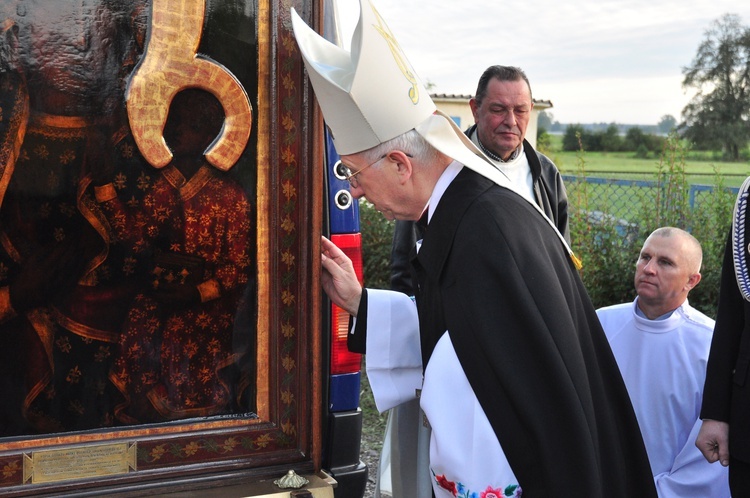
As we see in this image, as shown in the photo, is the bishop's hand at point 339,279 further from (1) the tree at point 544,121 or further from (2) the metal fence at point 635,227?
(1) the tree at point 544,121

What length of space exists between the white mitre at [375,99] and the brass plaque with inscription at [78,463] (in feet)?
3.39

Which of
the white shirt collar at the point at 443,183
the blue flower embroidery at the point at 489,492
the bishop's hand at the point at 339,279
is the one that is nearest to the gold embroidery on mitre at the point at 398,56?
the white shirt collar at the point at 443,183

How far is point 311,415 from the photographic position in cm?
257

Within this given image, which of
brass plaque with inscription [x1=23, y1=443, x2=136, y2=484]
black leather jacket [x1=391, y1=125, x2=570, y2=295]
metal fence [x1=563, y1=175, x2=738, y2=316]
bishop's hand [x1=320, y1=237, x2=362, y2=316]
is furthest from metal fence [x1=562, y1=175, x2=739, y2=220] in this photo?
brass plaque with inscription [x1=23, y1=443, x2=136, y2=484]

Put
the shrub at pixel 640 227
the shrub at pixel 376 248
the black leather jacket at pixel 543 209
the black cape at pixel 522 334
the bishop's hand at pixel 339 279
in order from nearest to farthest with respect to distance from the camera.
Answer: the black cape at pixel 522 334 → the bishop's hand at pixel 339 279 → the black leather jacket at pixel 543 209 → the shrub at pixel 640 227 → the shrub at pixel 376 248

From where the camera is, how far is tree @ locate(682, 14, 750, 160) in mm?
24656

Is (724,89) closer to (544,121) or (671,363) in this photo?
(544,121)

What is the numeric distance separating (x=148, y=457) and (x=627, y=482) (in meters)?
1.32

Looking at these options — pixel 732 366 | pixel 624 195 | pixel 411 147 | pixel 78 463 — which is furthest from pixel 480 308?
pixel 624 195

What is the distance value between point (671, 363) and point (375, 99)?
2.23m

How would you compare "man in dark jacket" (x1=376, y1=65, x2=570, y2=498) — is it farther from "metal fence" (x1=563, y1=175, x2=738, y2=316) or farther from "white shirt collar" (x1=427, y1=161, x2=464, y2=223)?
"metal fence" (x1=563, y1=175, x2=738, y2=316)

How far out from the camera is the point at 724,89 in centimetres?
2542

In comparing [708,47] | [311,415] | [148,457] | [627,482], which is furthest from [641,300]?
[708,47]

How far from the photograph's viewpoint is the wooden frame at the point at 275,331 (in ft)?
7.74
